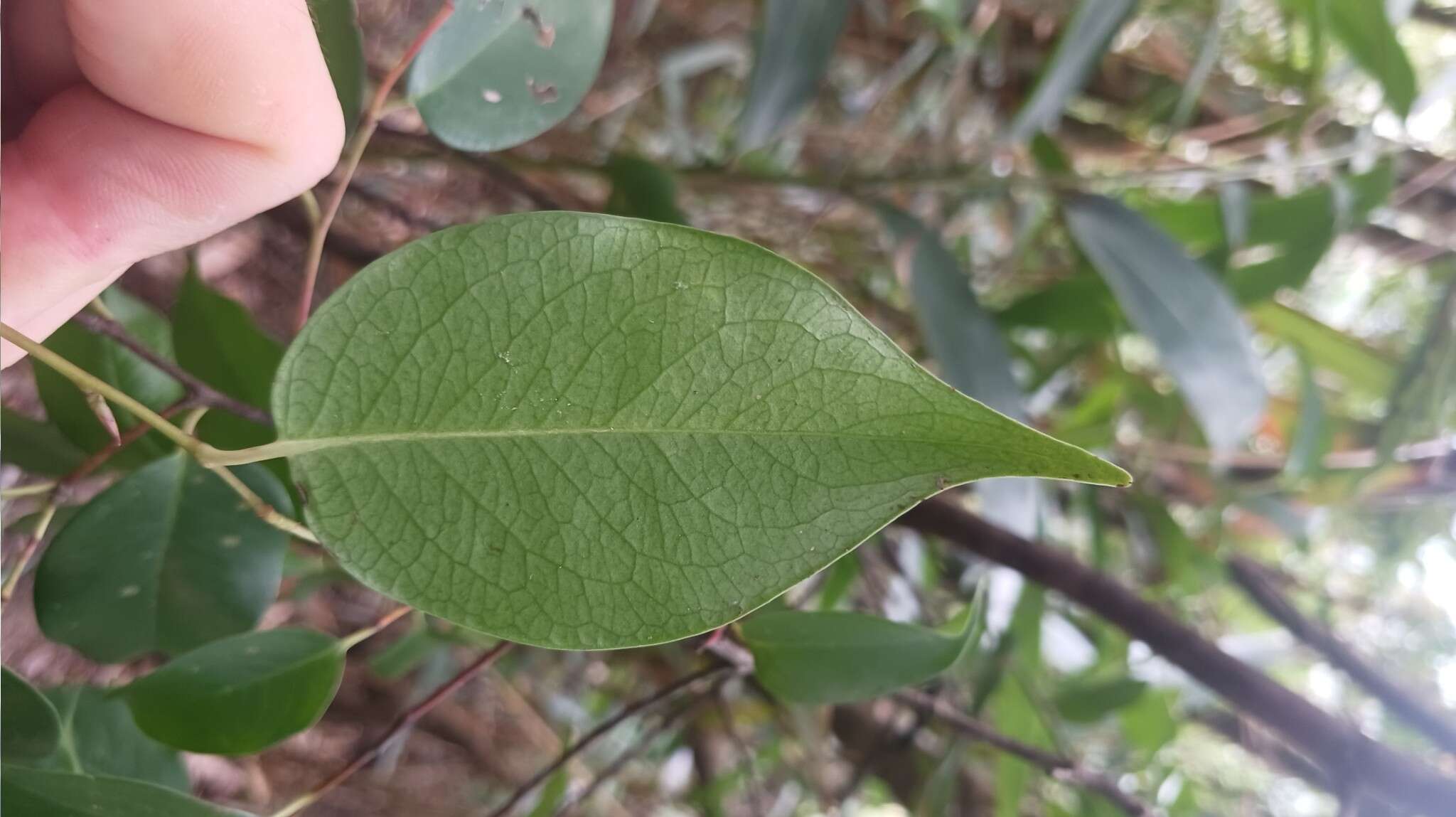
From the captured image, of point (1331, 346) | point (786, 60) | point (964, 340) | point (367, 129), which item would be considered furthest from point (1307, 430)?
point (367, 129)

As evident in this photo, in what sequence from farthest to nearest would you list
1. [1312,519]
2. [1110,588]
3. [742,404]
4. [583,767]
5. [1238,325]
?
1. [583,767]
2. [1312,519]
3. [1238,325]
4. [1110,588]
5. [742,404]

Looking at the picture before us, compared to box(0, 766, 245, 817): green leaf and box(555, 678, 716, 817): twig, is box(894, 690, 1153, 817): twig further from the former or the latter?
box(0, 766, 245, 817): green leaf

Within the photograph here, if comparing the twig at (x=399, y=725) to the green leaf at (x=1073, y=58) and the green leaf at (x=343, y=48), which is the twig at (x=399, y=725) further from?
the green leaf at (x=1073, y=58)

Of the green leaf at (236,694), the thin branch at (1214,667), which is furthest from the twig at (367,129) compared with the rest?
the thin branch at (1214,667)

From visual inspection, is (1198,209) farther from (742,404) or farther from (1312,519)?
(742,404)

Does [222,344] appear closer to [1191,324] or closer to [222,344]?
[222,344]

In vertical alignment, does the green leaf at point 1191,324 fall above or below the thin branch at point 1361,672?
above

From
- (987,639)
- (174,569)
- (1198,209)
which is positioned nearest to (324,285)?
(174,569)
